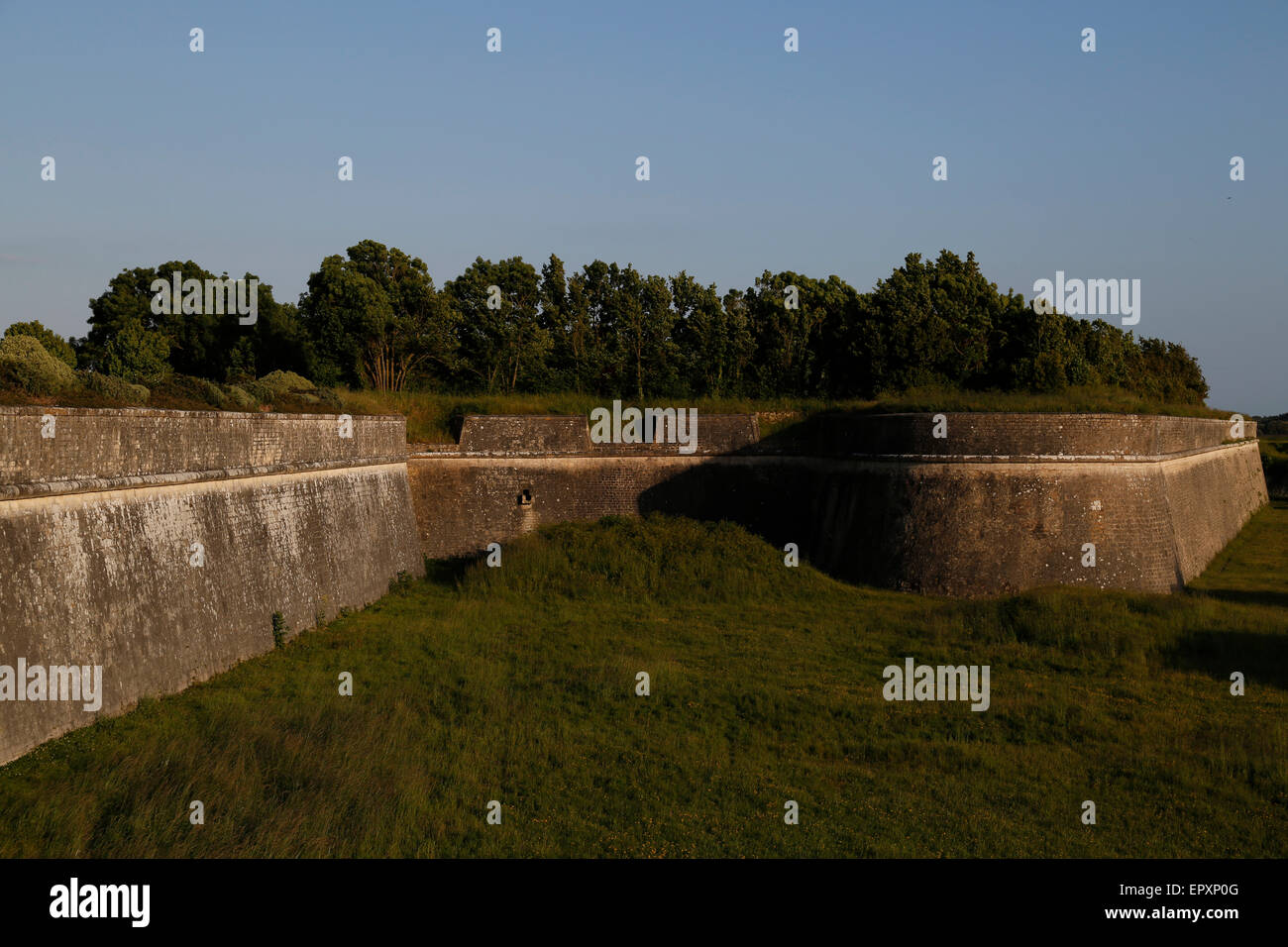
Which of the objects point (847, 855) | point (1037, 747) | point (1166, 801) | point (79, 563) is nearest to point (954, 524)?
point (1037, 747)

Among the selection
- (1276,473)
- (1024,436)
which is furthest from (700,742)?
(1276,473)

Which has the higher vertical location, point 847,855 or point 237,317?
point 237,317

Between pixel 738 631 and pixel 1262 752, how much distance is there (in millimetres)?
9278

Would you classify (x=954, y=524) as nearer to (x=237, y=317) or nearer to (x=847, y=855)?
(x=847, y=855)

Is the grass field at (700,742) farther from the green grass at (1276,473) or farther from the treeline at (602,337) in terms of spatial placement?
the green grass at (1276,473)

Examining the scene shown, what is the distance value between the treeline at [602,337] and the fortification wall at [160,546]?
13.4 meters

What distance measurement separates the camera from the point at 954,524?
22422mm

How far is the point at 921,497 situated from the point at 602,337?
23667 millimetres

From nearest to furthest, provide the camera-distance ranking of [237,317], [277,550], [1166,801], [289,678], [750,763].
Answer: [1166,801] → [750,763] → [289,678] → [277,550] → [237,317]

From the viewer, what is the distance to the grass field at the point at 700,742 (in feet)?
31.5

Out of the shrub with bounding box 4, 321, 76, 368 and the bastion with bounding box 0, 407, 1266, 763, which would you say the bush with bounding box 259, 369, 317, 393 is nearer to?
the bastion with bounding box 0, 407, 1266, 763

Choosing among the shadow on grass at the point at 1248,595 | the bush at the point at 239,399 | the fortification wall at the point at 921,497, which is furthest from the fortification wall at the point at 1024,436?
the bush at the point at 239,399

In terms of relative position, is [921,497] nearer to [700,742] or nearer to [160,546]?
[700,742]
